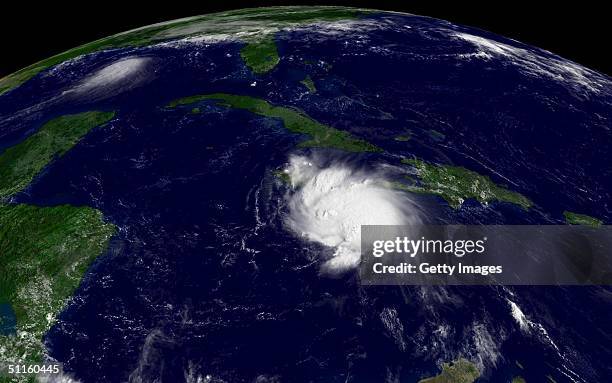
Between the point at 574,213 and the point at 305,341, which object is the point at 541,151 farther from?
the point at 305,341

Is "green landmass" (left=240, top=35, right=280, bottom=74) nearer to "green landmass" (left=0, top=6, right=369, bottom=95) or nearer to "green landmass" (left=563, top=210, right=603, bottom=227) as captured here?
"green landmass" (left=0, top=6, right=369, bottom=95)

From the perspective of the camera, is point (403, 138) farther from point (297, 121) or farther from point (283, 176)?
point (283, 176)

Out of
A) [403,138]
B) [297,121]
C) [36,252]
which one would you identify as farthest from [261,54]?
[36,252]

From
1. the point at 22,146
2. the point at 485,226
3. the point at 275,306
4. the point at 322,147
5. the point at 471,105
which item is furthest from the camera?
the point at 471,105

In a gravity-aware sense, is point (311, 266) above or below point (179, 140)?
below

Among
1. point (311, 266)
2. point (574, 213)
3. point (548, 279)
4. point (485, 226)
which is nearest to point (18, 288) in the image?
point (311, 266)

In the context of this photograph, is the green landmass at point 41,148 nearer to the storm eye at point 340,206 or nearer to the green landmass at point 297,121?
the green landmass at point 297,121

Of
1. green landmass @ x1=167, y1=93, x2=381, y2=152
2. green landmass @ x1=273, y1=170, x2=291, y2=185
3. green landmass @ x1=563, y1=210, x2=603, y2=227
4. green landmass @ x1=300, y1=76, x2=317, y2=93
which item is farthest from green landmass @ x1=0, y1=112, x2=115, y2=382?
A: green landmass @ x1=563, y1=210, x2=603, y2=227
